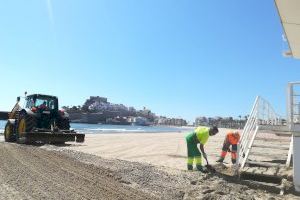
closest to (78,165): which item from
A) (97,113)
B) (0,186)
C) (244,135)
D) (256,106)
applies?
(0,186)

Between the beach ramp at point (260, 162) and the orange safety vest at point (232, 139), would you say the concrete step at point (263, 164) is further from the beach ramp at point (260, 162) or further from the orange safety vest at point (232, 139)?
the orange safety vest at point (232, 139)

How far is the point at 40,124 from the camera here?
18.6m

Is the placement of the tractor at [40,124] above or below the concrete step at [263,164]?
above

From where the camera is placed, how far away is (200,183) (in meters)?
9.27

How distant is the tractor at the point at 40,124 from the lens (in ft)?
57.0

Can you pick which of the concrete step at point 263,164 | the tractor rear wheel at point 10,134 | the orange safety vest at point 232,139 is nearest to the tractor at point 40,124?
the tractor rear wheel at point 10,134

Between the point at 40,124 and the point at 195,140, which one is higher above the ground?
the point at 40,124

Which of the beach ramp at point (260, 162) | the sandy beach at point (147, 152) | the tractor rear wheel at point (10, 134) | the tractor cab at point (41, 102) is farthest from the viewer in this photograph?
the tractor rear wheel at point (10, 134)

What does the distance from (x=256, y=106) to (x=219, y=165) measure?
6.60 feet

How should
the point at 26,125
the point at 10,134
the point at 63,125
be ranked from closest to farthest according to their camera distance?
the point at 26,125 → the point at 63,125 → the point at 10,134

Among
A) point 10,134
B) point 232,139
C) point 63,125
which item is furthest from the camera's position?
point 10,134

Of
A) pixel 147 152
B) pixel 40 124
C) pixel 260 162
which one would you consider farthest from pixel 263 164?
pixel 40 124

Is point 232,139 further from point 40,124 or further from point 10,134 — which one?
point 10,134

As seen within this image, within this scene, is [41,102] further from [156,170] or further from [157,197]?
[157,197]
